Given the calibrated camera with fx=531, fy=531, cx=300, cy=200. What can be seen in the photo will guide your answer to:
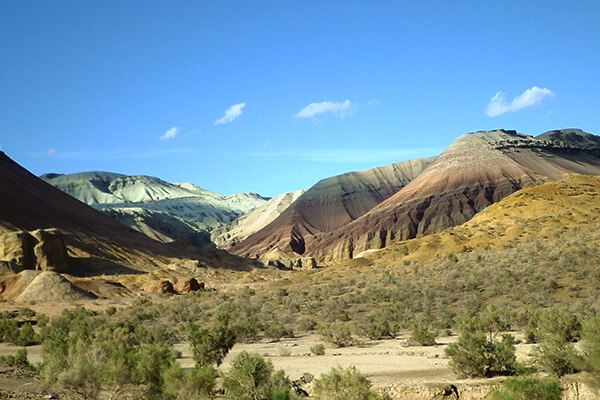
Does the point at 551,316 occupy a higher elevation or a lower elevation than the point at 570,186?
lower

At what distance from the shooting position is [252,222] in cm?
16450

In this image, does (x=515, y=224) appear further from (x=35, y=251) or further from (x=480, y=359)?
(x=35, y=251)

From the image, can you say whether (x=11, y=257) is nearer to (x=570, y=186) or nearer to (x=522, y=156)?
(x=570, y=186)

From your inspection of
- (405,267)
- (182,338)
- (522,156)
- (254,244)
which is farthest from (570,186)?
(254,244)

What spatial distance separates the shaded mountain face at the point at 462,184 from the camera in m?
98.7

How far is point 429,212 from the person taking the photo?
102 metres

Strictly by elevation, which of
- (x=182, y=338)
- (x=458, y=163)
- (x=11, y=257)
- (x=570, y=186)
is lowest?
(x=182, y=338)

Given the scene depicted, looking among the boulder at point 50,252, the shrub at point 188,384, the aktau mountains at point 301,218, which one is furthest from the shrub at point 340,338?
the boulder at point 50,252

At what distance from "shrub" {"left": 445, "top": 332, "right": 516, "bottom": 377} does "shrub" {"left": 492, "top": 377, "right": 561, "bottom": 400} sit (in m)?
3.37

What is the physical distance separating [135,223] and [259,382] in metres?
125

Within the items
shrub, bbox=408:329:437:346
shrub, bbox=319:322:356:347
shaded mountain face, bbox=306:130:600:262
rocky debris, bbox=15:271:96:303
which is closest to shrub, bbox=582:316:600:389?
shrub, bbox=408:329:437:346

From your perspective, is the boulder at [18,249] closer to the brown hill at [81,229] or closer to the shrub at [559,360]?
the brown hill at [81,229]

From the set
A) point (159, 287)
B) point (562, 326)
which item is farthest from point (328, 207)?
point (562, 326)

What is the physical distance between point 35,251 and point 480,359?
50.8 meters
